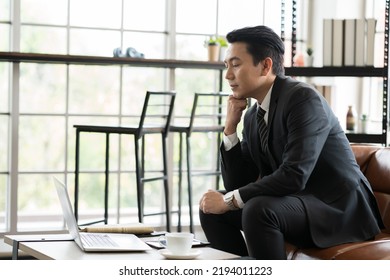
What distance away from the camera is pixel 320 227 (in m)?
2.98

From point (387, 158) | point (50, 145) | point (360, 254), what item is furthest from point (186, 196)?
point (360, 254)

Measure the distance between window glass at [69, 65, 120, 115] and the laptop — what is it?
295 centimetres

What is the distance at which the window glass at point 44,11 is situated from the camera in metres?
5.55

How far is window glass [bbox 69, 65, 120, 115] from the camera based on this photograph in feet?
18.6

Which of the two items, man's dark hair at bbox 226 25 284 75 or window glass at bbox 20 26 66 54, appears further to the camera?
window glass at bbox 20 26 66 54

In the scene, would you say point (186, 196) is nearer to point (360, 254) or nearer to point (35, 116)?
point (35, 116)

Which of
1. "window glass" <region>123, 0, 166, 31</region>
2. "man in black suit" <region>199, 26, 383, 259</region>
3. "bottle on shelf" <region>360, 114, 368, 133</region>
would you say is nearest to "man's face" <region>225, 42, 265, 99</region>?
"man in black suit" <region>199, 26, 383, 259</region>

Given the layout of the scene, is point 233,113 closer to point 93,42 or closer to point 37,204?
point 93,42

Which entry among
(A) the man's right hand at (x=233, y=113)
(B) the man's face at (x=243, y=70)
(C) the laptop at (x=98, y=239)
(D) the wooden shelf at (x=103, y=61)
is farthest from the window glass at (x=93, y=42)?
(C) the laptop at (x=98, y=239)

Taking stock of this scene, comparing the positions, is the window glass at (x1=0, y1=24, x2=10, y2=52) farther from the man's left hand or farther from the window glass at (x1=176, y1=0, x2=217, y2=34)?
the man's left hand

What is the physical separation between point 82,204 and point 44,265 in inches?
145

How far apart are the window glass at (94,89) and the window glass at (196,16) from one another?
2.12 feet

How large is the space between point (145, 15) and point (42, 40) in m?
0.81

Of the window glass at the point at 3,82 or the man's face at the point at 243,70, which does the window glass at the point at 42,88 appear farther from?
the man's face at the point at 243,70
